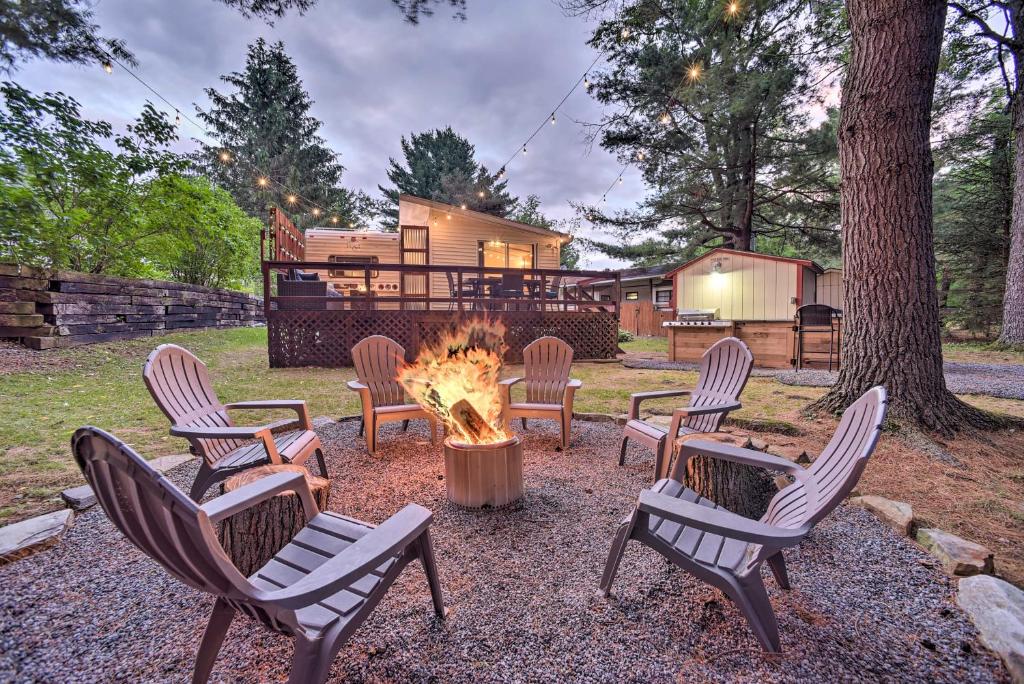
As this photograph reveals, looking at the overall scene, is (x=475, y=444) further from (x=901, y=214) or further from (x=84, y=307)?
(x=84, y=307)

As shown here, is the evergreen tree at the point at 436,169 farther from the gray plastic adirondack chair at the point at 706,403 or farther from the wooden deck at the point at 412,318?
the gray plastic adirondack chair at the point at 706,403

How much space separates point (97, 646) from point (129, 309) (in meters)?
8.66

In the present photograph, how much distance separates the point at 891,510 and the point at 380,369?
3927 mm

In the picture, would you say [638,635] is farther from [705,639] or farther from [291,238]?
[291,238]

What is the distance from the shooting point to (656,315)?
18234mm

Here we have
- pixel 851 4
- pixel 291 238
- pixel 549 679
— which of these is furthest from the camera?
pixel 291 238

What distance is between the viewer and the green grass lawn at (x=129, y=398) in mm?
3035

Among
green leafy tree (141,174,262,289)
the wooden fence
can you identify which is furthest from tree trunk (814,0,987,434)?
the wooden fence

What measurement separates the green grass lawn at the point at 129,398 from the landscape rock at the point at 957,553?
2.39 meters

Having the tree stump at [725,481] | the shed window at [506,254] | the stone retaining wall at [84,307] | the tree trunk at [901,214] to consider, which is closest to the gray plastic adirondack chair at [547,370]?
the tree stump at [725,481]

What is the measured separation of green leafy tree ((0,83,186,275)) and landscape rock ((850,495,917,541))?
10.3m

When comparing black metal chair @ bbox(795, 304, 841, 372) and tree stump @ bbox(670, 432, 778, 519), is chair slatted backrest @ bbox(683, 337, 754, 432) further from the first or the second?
black metal chair @ bbox(795, 304, 841, 372)

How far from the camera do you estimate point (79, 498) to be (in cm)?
253

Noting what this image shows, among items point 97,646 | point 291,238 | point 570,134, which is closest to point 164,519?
point 97,646
